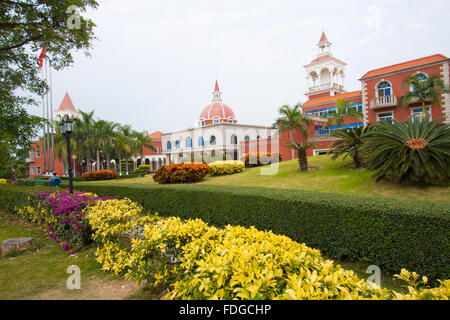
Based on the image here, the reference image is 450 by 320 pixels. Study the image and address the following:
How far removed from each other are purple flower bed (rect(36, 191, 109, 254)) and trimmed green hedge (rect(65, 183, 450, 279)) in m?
3.43

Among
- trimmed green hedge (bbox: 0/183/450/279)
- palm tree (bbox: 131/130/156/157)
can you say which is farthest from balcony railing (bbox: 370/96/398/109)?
palm tree (bbox: 131/130/156/157)

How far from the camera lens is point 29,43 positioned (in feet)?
31.6

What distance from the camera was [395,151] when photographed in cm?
836

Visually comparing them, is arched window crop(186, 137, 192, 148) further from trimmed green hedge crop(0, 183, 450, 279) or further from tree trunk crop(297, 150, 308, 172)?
trimmed green hedge crop(0, 183, 450, 279)

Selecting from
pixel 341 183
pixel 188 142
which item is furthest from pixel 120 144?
pixel 341 183

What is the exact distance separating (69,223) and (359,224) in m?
6.38

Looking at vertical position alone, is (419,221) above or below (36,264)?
above

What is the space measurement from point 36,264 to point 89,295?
2.22 metres

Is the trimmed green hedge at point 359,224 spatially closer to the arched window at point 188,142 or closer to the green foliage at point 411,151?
the green foliage at point 411,151

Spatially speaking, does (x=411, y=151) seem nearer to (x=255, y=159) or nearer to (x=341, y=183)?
(x=341, y=183)

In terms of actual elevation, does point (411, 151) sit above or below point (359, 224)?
above

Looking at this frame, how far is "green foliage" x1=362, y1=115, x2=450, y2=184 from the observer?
7836mm
